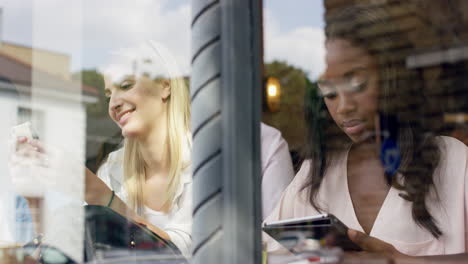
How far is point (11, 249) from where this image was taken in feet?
6.23

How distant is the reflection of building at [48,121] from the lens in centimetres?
194

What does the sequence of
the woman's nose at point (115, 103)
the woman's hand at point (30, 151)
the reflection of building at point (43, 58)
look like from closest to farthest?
1. the woman's nose at point (115, 103)
2. the woman's hand at point (30, 151)
3. the reflection of building at point (43, 58)

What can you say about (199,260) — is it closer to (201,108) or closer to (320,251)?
(201,108)

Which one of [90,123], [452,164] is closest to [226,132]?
[452,164]

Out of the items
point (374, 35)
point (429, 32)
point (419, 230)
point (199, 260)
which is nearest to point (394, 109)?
point (374, 35)

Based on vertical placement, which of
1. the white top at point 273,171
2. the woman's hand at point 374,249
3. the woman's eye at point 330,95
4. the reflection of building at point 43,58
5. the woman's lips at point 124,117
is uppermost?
the reflection of building at point 43,58

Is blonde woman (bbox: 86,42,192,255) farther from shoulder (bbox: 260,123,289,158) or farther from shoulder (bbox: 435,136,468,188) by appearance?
shoulder (bbox: 435,136,468,188)

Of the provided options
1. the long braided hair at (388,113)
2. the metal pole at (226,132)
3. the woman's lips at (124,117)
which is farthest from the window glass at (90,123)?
the metal pole at (226,132)

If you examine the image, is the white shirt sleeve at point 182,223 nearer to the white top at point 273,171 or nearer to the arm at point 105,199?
the arm at point 105,199

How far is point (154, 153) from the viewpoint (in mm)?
1581

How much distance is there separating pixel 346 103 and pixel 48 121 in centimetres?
106

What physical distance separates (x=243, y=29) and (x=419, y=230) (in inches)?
31.5

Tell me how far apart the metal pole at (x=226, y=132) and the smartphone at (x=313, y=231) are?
56cm

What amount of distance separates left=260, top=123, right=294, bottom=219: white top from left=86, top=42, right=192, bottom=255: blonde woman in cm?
21
